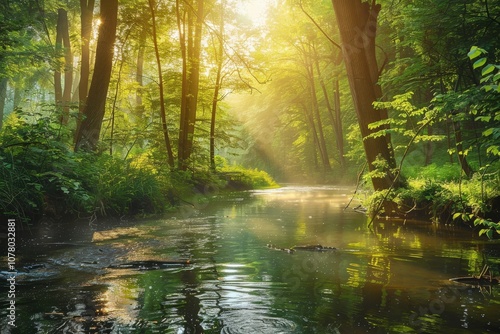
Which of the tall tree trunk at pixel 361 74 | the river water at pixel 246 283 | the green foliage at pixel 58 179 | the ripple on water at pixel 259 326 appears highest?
the tall tree trunk at pixel 361 74

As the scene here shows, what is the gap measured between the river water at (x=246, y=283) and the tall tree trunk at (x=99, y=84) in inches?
136

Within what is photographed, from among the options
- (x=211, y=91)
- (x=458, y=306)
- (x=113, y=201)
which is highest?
(x=211, y=91)

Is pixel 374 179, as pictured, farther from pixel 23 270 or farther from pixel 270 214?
pixel 23 270

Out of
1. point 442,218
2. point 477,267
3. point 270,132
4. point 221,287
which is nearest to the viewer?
point 221,287

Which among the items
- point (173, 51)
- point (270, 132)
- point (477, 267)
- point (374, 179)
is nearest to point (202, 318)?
point (477, 267)

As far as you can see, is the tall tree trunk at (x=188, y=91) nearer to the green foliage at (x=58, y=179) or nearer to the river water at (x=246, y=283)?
the green foliage at (x=58, y=179)

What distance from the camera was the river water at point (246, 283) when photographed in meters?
3.08

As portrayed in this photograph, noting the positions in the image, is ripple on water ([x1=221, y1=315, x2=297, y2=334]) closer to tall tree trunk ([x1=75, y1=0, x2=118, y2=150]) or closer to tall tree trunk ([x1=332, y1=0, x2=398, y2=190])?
tall tree trunk ([x1=332, y1=0, x2=398, y2=190])

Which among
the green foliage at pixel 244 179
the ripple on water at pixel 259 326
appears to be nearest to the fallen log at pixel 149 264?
the ripple on water at pixel 259 326

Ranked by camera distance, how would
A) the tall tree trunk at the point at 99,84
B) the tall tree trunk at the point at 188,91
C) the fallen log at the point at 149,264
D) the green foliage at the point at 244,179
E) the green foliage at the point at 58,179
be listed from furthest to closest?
1. the green foliage at the point at 244,179
2. the tall tree trunk at the point at 188,91
3. the tall tree trunk at the point at 99,84
4. the green foliage at the point at 58,179
5. the fallen log at the point at 149,264

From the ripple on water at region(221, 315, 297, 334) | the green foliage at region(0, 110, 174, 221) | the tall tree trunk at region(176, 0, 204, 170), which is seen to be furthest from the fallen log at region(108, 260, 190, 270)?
the tall tree trunk at region(176, 0, 204, 170)

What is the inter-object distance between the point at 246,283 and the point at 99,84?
26.8 ft

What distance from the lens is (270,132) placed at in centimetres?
4862

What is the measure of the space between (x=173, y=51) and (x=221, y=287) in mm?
14561
